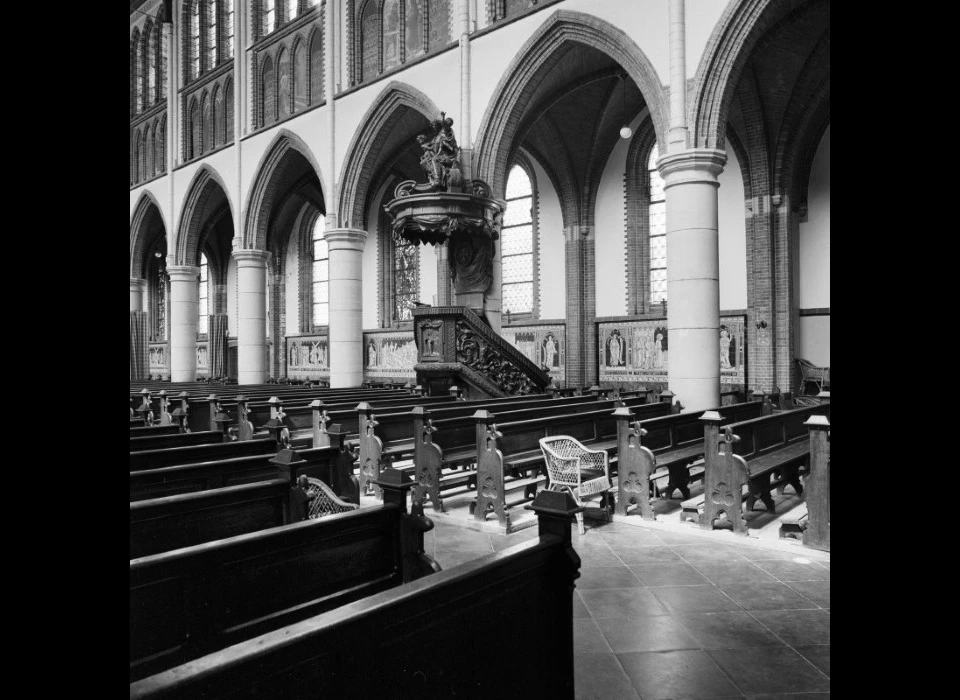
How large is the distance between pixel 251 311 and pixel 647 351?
10.6m

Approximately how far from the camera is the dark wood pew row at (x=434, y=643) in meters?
1.46

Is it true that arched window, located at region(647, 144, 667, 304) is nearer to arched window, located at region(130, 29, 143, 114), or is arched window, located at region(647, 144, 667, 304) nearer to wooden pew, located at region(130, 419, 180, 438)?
wooden pew, located at region(130, 419, 180, 438)

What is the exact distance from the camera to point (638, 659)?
10.6ft

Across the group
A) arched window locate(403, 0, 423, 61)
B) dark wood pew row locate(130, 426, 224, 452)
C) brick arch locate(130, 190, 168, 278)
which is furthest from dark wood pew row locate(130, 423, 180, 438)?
brick arch locate(130, 190, 168, 278)

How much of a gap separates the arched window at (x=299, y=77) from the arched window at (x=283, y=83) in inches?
10.3

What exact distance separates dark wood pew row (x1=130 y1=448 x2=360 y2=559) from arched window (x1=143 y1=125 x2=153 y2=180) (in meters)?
22.3

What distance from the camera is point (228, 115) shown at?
1953 centimetres

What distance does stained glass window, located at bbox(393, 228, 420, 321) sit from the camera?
2052 cm

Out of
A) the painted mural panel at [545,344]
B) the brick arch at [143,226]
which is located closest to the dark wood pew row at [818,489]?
the painted mural panel at [545,344]

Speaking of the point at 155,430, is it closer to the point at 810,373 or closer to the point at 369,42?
the point at 810,373

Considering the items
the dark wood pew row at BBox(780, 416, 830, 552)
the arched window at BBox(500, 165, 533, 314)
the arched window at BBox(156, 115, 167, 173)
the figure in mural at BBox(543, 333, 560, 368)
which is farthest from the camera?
the arched window at BBox(156, 115, 167, 173)

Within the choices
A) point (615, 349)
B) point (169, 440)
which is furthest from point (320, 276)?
point (169, 440)

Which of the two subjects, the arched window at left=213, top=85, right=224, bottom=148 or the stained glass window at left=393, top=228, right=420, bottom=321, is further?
the stained glass window at left=393, top=228, right=420, bottom=321
